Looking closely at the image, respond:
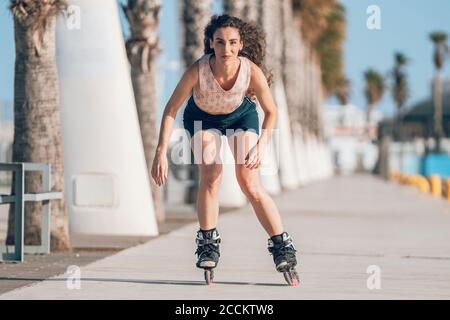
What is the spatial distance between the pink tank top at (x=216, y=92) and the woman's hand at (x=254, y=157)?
37cm

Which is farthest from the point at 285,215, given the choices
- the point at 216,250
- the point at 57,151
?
the point at 216,250

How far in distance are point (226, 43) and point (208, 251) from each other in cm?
149

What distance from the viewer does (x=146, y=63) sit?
20.6m

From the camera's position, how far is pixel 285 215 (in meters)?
24.7

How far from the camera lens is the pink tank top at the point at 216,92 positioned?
32.5 ft

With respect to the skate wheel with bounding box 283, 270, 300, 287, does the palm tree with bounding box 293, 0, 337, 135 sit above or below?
above

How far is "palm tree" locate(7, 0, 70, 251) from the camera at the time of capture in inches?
551

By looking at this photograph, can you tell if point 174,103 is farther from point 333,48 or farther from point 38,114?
point 333,48

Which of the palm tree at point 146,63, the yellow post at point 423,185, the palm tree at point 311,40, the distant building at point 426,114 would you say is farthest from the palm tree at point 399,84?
the palm tree at point 146,63

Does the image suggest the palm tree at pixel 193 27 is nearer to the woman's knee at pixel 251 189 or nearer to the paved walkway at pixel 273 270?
the paved walkway at pixel 273 270

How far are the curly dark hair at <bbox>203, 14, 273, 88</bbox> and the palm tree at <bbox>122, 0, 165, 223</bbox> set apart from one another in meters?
9.82

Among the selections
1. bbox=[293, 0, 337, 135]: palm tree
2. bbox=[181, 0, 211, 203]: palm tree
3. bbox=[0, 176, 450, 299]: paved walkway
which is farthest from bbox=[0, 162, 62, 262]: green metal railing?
bbox=[293, 0, 337, 135]: palm tree

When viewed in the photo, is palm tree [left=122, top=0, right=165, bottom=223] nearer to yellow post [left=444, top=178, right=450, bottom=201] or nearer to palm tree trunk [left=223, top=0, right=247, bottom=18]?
palm tree trunk [left=223, top=0, right=247, bottom=18]
